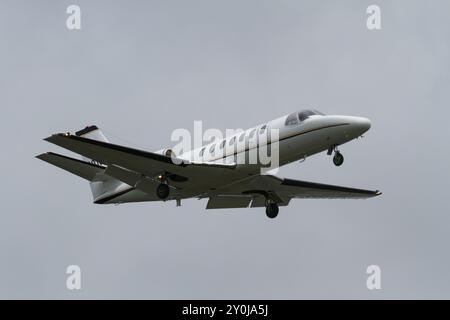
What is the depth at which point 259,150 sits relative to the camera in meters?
35.0

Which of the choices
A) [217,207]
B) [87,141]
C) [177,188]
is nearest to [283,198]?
[217,207]

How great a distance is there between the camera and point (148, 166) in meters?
35.8

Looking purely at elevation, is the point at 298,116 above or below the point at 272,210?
above

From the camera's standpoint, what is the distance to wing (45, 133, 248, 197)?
3438 cm

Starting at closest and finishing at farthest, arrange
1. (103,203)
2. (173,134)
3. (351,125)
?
(351,125) → (173,134) → (103,203)

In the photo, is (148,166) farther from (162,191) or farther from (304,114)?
(304,114)

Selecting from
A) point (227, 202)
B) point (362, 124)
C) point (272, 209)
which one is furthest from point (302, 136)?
point (227, 202)

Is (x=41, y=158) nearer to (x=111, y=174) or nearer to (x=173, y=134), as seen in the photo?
(x=111, y=174)

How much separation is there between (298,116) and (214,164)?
143 inches

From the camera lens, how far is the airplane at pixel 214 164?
112 ft

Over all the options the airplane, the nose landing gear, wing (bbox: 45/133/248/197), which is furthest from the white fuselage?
the nose landing gear

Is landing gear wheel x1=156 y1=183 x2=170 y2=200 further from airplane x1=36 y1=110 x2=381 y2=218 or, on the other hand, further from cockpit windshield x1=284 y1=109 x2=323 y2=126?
cockpit windshield x1=284 y1=109 x2=323 y2=126

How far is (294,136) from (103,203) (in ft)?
33.0

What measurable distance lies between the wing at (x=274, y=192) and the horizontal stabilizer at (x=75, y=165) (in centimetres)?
505
